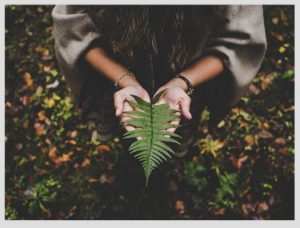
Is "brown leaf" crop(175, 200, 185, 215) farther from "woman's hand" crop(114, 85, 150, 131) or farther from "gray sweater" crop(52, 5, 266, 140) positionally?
"woman's hand" crop(114, 85, 150, 131)

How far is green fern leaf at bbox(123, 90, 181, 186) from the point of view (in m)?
1.56

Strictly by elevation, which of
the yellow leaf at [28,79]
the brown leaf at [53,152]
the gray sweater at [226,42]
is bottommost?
the brown leaf at [53,152]

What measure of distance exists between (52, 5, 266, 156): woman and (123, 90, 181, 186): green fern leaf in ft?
0.37

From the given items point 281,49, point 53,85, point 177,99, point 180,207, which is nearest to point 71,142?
point 53,85

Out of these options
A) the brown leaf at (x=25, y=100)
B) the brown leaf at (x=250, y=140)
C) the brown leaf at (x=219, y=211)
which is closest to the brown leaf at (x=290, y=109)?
the brown leaf at (x=250, y=140)

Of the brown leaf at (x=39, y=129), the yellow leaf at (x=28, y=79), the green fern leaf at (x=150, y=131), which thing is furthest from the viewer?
the yellow leaf at (x=28, y=79)

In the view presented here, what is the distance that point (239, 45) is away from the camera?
1.94 m

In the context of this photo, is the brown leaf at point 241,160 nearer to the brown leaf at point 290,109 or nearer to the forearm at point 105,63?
the brown leaf at point 290,109

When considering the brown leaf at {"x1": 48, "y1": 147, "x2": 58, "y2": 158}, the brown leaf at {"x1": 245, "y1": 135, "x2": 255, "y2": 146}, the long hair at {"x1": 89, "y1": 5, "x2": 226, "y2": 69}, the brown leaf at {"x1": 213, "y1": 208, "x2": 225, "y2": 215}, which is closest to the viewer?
the long hair at {"x1": 89, "y1": 5, "x2": 226, "y2": 69}

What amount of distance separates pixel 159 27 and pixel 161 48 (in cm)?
16

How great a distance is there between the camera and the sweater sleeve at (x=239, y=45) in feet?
6.09

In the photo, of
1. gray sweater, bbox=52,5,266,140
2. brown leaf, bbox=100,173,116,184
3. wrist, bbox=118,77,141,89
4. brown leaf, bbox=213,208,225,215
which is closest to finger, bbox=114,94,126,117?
wrist, bbox=118,77,141,89

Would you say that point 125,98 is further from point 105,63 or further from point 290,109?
point 290,109

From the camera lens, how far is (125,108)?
182cm
